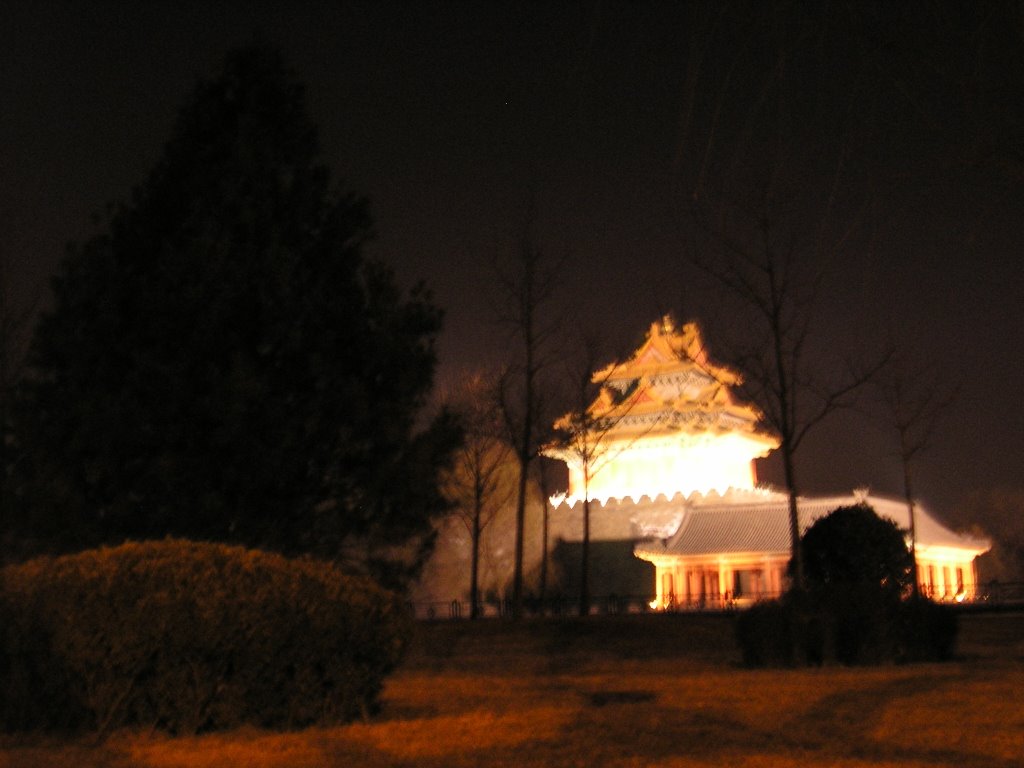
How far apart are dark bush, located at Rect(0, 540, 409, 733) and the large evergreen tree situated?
4.77 metres

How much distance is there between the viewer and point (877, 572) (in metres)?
19.9

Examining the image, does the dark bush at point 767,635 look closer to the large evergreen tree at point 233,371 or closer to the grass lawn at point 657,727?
the grass lawn at point 657,727

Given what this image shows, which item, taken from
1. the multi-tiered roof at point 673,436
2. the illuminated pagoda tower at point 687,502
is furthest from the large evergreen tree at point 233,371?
the multi-tiered roof at point 673,436

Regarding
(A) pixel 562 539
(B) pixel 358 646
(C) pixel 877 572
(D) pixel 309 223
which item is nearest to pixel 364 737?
(B) pixel 358 646

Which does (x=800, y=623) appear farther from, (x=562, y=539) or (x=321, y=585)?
(x=562, y=539)

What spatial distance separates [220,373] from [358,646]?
227 inches

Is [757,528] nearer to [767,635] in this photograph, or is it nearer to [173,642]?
[767,635]

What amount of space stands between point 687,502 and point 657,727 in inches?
1571

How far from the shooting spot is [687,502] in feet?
157

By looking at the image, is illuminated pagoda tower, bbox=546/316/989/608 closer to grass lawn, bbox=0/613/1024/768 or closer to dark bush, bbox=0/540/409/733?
grass lawn, bbox=0/613/1024/768

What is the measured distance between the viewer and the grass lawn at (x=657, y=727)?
7309 millimetres

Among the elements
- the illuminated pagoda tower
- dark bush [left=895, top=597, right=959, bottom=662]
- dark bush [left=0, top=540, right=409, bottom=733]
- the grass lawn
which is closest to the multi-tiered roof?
the illuminated pagoda tower

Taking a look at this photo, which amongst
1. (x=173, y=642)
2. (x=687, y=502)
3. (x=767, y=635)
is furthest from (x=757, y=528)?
(x=173, y=642)

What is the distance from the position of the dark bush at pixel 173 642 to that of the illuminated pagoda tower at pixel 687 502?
2055cm
